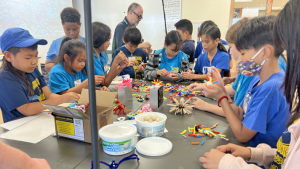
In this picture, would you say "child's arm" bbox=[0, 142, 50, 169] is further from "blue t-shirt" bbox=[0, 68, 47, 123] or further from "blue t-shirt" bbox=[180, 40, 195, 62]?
"blue t-shirt" bbox=[180, 40, 195, 62]

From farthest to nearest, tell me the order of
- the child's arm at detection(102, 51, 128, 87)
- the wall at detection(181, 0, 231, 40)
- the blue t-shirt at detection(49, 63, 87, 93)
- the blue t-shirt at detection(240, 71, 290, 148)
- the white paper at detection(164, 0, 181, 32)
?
the white paper at detection(164, 0, 181, 32) → the wall at detection(181, 0, 231, 40) → the child's arm at detection(102, 51, 128, 87) → the blue t-shirt at detection(49, 63, 87, 93) → the blue t-shirt at detection(240, 71, 290, 148)

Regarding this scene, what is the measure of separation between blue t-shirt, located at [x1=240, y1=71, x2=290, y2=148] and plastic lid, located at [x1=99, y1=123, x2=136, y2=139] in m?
0.56

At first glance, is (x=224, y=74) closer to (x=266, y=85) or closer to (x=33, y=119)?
(x=266, y=85)

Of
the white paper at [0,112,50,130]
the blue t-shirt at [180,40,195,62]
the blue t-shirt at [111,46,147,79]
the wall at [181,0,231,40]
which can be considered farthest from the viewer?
the wall at [181,0,231,40]

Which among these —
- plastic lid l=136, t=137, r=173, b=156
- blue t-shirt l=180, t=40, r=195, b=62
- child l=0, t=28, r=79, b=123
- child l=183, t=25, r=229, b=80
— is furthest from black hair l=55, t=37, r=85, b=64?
blue t-shirt l=180, t=40, r=195, b=62

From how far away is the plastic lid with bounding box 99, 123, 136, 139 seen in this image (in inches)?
29.9

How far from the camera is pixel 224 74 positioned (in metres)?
2.37

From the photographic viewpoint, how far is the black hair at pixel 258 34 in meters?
0.87

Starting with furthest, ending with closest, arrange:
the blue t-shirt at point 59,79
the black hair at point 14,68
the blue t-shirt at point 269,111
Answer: the blue t-shirt at point 59,79 → the black hair at point 14,68 → the blue t-shirt at point 269,111

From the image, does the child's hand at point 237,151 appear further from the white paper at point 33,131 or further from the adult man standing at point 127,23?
the adult man standing at point 127,23

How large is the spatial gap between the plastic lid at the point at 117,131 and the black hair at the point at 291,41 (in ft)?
1.92

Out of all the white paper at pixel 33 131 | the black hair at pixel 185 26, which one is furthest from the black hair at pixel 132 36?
the white paper at pixel 33 131

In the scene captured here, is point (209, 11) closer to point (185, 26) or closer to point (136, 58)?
point (185, 26)

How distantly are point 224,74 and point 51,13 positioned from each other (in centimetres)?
330
